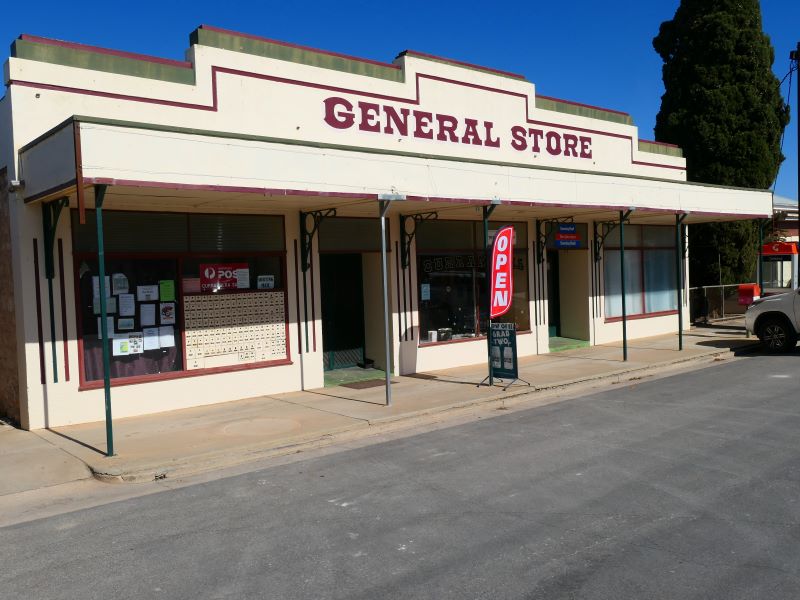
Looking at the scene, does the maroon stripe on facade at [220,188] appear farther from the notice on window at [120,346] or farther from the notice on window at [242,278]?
the notice on window at [120,346]

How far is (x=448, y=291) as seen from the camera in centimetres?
1517

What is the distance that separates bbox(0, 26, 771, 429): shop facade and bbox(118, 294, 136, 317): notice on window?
0.02m

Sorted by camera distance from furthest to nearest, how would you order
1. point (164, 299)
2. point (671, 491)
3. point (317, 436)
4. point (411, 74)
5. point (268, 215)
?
point (411, 74) → point (268, 215) → point (164, 299) → point (317, 436) → point (671, 491)

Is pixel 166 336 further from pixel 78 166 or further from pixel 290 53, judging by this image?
pixel 290 53

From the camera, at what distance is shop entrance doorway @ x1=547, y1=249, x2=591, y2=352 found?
1852 cm

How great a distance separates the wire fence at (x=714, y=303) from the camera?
23172 millimetres

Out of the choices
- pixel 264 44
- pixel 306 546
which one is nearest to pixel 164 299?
pixel 264 44

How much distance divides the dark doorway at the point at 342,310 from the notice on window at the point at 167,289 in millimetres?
3333

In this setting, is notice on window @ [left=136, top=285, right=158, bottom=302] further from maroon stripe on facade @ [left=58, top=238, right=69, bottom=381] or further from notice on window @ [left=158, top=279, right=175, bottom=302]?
maroon stripe on facade @ [left=58, top=238, right=69, bottom=381]

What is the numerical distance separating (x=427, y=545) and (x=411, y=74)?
10712mm

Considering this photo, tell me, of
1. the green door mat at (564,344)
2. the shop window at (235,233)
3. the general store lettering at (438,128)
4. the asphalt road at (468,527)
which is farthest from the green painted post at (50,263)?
the green door mat at (564,344)

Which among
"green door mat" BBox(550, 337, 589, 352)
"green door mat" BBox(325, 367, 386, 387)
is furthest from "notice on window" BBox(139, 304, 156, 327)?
"green door mat" BBox(550, 337, 589, 352)


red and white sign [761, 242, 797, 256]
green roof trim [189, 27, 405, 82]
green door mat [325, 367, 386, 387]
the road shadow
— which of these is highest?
green roof trim [189, 27, 405, 82]

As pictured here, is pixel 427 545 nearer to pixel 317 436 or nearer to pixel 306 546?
pixel 306 546
